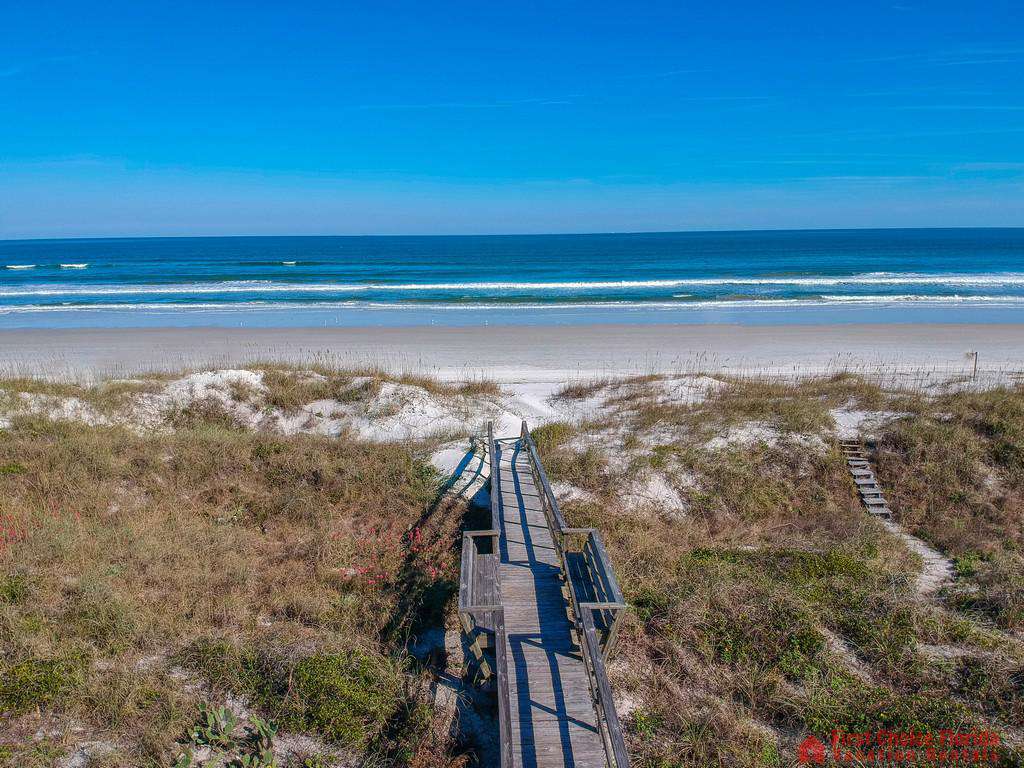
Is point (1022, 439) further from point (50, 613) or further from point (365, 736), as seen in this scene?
point (50, 613)

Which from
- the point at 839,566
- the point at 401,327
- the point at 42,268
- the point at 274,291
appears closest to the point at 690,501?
the point at 839,566

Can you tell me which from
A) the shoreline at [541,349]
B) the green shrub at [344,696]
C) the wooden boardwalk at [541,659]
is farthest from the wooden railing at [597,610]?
the shoreline at [541,349]

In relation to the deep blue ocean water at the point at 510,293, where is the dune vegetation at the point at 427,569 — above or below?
below

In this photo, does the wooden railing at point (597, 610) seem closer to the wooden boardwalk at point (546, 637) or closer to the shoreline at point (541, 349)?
the wooden boardwalk at point (546, 637)

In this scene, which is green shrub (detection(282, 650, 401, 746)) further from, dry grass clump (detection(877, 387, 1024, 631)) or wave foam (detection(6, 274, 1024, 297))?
wave foam (detection(6, 274, 1024, 297))

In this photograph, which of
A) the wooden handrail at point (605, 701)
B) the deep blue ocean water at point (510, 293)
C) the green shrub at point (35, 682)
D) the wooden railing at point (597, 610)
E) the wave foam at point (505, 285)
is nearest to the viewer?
the wooden handrail at point (605, 701)
